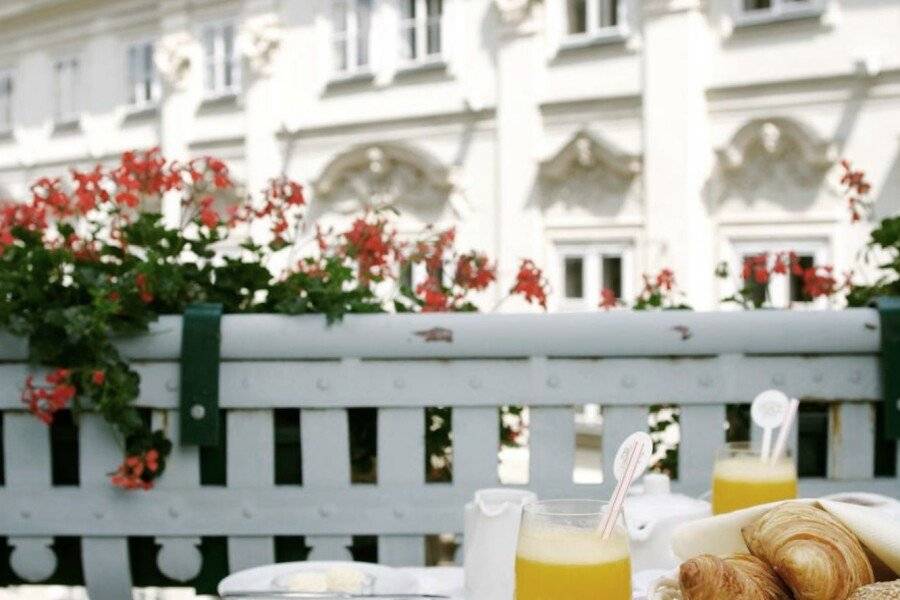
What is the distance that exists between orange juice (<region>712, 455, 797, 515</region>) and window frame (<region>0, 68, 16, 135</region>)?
16975 mm

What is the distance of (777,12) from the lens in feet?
31.3

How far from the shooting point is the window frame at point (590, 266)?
33.8 ft

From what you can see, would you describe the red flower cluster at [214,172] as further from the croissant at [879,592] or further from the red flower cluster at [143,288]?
the croissant at [879,592]

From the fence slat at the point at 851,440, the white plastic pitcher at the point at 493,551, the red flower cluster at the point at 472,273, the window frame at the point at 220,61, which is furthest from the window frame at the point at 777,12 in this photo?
the white plastic pitcher at the point at 493,551

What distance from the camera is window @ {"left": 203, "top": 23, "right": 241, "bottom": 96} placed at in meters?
13.4

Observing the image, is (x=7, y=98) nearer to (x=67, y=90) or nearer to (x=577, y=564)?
(x=67, y=90)

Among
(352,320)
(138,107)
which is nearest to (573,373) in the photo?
(352,320)

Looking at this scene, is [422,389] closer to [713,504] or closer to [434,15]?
[713,504]

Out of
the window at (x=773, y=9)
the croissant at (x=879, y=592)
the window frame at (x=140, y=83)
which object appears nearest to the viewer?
the croissant at (x=879, y=592)

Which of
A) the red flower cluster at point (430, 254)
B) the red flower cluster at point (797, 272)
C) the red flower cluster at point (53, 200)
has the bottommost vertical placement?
the red flower cluster at point (797, 272)

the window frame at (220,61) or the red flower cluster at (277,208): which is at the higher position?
the window frame at (220,61)

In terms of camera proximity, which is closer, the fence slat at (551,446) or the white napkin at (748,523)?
the white napkin at (748,523)

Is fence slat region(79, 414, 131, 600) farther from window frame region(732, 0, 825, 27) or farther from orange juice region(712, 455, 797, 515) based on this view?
window frame region(732, 0, 825, 27)

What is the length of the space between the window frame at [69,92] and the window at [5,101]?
1331 mm
